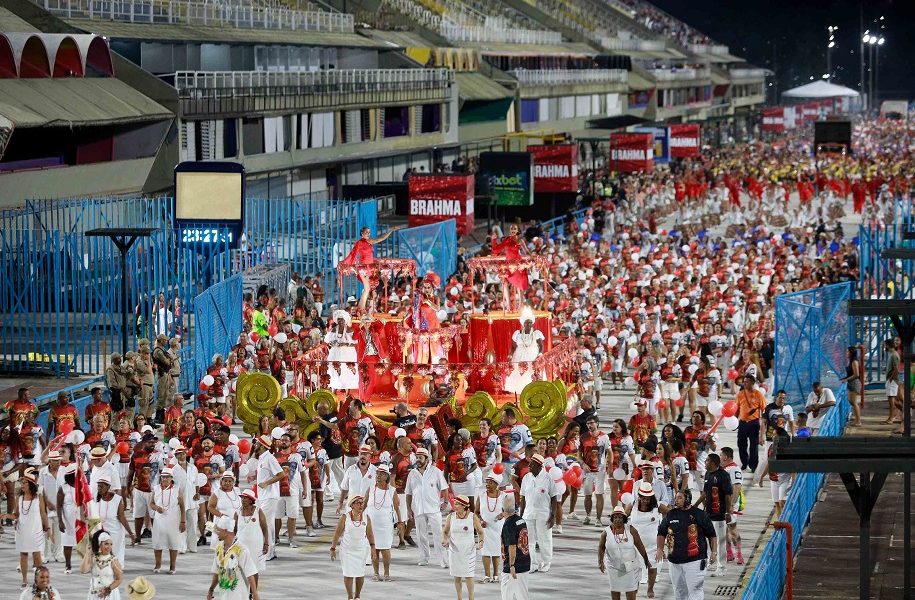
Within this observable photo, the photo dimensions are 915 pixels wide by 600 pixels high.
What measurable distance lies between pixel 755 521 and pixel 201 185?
15665mm

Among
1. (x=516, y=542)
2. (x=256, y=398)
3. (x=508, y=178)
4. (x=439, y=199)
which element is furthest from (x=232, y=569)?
(x=508, y=178)

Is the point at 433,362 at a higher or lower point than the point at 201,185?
lower

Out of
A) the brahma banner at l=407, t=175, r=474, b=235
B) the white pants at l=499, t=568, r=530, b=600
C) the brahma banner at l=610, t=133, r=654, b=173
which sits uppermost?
the brahma banner at l=610, t=133, r=654, b=173

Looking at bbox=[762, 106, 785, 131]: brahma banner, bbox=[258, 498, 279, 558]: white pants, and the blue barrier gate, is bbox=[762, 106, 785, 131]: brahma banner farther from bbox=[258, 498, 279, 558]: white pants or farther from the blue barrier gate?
bbox=[258, 498, 279, 558]: white pants

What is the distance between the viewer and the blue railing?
14.4 meters

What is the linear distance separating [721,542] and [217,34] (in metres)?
34.2

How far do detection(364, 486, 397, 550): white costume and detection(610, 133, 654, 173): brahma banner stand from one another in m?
51.9

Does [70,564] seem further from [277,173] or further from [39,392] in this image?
[277,173]

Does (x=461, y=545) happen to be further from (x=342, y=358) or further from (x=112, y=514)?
(x=342, y=358)

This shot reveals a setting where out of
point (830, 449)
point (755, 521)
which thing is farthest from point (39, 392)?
point (830, 449)

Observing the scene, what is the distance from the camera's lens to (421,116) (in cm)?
6353

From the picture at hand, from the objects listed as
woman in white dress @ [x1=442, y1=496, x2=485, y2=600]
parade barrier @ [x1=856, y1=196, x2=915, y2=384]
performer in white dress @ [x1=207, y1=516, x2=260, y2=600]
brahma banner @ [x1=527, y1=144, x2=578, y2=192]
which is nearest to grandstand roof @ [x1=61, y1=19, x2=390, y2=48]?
brahma banner @ [x1=527, y1=144, x2=578, y2=192]

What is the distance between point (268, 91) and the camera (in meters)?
48.4

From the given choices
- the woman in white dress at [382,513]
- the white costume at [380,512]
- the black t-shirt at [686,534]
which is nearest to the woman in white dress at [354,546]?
the woman in white dress at [382,513]
